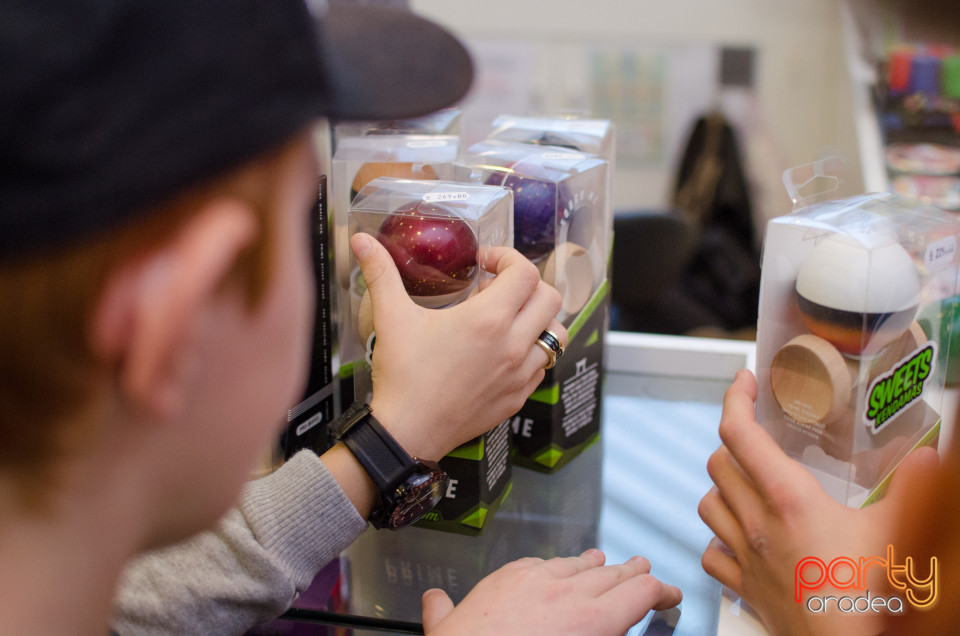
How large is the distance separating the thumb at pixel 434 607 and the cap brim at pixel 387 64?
1.42ft

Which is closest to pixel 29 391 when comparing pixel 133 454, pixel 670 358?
pixel 133 454

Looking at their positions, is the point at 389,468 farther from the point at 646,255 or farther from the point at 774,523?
the point at 646,255

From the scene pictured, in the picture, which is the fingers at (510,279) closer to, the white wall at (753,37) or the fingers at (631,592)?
the fingers at (631,592)

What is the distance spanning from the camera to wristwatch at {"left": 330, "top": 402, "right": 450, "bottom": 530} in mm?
720

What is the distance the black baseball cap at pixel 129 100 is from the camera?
11.6 inches

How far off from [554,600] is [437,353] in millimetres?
231

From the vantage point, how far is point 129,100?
307 mm

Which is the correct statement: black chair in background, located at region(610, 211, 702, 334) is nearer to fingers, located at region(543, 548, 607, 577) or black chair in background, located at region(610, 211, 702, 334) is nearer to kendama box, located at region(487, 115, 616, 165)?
kendama box, located at region(487, 115, 616, 165)

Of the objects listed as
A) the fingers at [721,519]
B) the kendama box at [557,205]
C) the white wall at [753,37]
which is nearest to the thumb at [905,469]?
the fingers at [721,519]

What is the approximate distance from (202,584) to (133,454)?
12.3 inches

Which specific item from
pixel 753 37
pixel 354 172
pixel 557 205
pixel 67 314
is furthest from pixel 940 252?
pixel 753 37

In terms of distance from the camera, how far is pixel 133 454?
1.29 feet

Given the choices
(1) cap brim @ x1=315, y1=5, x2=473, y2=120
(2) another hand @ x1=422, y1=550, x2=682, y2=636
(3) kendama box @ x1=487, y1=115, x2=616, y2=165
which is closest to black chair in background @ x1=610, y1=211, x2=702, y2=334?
(3) kendama box @ x1=487, y1=115, x2=616, y2=165

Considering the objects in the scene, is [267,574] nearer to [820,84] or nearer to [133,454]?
[133,454]
